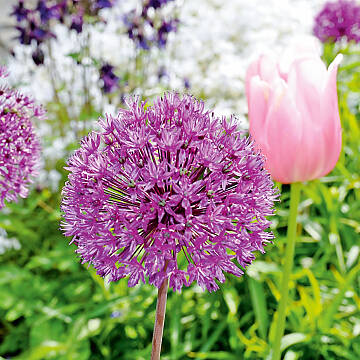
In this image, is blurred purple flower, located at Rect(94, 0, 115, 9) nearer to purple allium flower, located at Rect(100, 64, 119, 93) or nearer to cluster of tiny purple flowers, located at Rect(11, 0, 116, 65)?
cluster of tiny purple flowers, located at Rect(11, 0, 116, 65)

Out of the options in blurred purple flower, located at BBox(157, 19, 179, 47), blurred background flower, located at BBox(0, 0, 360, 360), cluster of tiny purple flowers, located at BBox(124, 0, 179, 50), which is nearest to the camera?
blurred background flower, located at BBox(0, 0, 360, 360)

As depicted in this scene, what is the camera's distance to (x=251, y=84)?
1334mm

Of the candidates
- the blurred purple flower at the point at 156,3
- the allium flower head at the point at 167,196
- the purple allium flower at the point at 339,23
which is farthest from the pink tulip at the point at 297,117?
the purple allium flower at the point at 339,23

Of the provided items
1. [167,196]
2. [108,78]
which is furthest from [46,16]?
[167,196]

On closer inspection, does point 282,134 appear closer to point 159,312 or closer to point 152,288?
point 159,312

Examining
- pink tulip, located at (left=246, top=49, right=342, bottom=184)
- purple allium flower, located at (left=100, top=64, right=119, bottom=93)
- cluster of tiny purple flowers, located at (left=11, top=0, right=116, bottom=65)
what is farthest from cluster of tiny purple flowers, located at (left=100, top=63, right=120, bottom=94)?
pink tulip, located at (left=246, top=49, right=342, bottom=184)

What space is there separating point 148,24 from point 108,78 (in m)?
0.58

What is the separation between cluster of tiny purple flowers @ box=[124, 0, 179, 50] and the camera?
3.00m

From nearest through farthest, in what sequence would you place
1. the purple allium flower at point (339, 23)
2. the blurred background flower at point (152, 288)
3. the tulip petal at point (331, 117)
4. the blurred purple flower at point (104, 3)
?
the tulip petal at point (331, 117) < the blurred background flower at point (152, 288) < the blurred purple flower at point (104, 3) < the purple allium flower at point (339, 23)

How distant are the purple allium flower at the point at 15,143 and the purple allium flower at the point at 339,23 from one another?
9.43 feet

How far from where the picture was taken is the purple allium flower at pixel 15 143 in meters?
1.25

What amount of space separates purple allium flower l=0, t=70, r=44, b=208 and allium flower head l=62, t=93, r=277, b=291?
0.33 metres

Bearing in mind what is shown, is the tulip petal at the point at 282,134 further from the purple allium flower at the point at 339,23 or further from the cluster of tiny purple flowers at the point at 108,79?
the purple allium flower at the point at 339,23

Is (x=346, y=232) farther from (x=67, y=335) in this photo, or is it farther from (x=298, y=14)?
(x=298, y=14)
